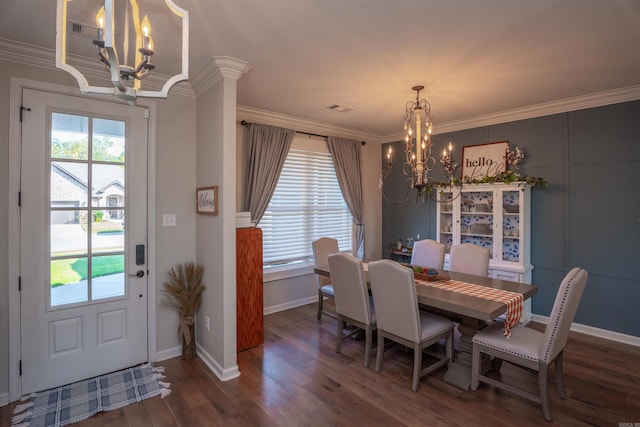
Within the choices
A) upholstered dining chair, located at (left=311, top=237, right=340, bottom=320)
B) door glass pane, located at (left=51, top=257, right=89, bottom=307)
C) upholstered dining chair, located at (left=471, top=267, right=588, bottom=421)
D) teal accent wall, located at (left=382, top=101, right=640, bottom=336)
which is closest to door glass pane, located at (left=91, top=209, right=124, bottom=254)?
door glass pane, located at (left=51, top=257, right=89, bottom=307)

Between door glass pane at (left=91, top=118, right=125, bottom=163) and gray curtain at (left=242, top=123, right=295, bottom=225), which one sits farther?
gray curtain at (left=242, top=123, right=295, bottom=225)

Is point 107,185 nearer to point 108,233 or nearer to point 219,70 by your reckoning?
point 108,233

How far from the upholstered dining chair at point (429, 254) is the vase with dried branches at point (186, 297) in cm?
255

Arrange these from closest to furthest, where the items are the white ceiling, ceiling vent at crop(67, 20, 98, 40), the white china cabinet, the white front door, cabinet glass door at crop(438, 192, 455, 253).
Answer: the white ceiling → ceiling vent at crop(67, 20, 98, 40) → the white front door → the white china cabinet → cabinet glass door at crop(438, 192, 455, 253)

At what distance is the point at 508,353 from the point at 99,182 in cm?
353

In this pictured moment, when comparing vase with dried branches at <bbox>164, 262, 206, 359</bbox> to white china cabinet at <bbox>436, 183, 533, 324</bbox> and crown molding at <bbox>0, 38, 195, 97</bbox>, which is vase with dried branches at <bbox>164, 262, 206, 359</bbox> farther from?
white china cabinet at <bbox>436, 183, 533, 324</bbox>

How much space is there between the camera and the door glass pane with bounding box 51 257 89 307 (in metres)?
2.53

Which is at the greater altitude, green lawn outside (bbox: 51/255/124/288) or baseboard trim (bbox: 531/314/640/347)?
green lawn outside (bbox: 51/255/124/288)

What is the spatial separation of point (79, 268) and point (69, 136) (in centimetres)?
109

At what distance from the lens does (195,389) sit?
8.34 ft

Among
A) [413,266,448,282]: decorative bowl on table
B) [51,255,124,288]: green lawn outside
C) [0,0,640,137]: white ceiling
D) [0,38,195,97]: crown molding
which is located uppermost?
[0,0,640,137]: white ceiling

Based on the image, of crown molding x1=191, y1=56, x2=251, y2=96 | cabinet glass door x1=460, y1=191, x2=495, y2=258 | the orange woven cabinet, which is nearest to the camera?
crown molding x1=191, y1=56, x2=251, y2=96

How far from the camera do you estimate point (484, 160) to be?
4.36 m

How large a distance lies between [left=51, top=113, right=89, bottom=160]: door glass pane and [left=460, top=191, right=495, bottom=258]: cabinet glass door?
4.33 metres
